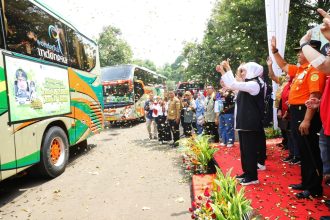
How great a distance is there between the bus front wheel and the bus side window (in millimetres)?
9947

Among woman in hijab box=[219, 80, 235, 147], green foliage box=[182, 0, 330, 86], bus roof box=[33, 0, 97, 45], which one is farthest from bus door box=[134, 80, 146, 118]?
woman in hijab box=[219, 80, 235, 147]

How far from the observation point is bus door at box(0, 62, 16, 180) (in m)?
4.51

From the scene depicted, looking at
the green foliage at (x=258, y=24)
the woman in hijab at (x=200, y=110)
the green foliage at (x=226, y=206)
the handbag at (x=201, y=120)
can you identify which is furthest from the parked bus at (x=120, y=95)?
the green foliage at (x=226, y=206)

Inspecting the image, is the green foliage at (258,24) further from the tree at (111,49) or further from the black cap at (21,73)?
the tree at (111,49)

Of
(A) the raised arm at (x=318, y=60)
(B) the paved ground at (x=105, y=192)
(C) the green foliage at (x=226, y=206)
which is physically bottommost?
(B) the paved ground at (x=105, y=192)

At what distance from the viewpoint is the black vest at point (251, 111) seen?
13.9 ft

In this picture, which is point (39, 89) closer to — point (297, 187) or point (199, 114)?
point (297, 187)

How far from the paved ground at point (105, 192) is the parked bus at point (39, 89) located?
1.97 ft

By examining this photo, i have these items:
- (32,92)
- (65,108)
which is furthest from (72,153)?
(32,92)

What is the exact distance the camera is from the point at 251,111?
4.27m

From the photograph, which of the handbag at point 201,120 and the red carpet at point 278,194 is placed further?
the handbag at point 201,120

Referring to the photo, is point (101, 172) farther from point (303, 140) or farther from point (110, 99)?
point (110, 99)

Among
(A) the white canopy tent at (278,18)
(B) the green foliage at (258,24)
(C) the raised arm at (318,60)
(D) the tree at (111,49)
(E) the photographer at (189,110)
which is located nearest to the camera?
(C) the raised arm at (318,60)

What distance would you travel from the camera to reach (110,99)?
16078 mm
